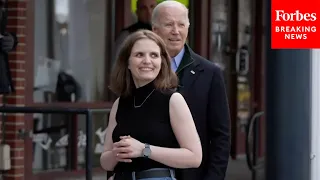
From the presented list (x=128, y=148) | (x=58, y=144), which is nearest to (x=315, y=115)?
(x=128, y=148)

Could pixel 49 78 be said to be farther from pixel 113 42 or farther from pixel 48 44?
pixel 113 42

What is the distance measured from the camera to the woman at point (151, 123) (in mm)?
3674

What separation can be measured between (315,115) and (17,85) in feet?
13.9

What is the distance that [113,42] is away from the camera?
9594 mm

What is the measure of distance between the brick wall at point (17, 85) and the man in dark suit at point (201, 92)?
4230 mm

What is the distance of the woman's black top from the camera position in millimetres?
3699

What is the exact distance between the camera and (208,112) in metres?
4.17

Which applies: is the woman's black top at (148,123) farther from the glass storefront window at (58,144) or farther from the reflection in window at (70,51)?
the reflection in window at (70,51)

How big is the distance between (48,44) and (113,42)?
3.52ft

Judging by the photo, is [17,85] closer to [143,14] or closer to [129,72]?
[143,14]

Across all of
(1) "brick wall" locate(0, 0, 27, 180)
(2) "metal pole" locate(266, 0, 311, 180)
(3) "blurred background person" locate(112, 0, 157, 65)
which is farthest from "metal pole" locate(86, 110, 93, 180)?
(3) "blurred background person" locate(112, 0, 157, 65)

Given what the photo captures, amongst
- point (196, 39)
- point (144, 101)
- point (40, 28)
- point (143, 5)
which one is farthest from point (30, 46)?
point (144, 101)

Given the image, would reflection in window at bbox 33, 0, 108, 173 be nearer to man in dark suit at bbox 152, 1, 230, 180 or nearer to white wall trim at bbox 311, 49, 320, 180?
white wall trim at bbox 311, 49, 320, 180

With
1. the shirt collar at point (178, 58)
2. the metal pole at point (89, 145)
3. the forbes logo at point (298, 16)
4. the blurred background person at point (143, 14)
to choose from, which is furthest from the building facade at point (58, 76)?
the shirt collar at point (178, 58)
